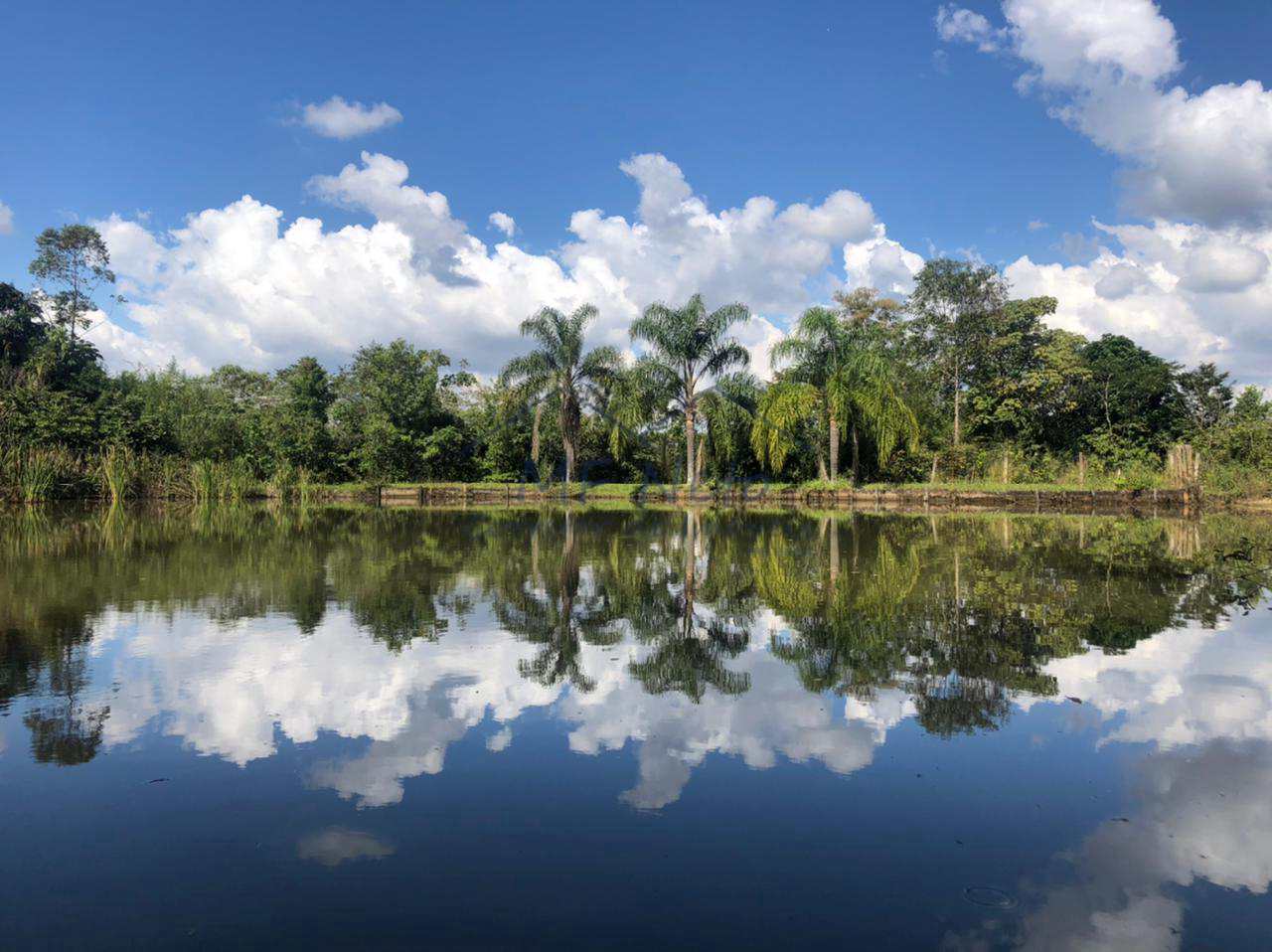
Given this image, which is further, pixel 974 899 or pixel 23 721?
pixel 23 721

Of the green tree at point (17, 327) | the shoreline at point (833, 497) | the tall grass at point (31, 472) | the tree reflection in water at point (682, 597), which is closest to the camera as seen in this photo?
the tree reflection in water at point (682, 597)

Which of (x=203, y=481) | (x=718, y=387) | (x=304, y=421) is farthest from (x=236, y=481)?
(x=718, y=387)

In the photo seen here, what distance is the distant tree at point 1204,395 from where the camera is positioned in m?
37.7

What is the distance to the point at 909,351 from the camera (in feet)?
126

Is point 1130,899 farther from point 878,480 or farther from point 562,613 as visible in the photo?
point 878,480

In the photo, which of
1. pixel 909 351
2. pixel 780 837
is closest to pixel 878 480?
pixel 909 351

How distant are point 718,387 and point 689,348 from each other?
2127 mm

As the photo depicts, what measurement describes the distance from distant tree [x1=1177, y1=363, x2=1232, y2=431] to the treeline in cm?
8

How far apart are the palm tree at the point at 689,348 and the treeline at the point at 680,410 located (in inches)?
3.4

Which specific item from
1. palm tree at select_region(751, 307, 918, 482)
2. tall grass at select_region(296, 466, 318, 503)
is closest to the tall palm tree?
palm tree at select_region(751, 307, 918, 482)

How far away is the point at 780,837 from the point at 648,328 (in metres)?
31.1

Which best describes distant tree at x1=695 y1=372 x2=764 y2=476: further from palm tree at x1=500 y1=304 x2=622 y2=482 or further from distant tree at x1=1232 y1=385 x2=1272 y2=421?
distant tree at x1=1232 y1=385 x2=1272 y2=421

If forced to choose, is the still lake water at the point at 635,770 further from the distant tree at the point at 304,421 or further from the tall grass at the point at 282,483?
the distant tree at the point at 304,421

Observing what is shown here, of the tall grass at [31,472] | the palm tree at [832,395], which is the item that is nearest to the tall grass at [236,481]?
the tall grass at [31,472]
